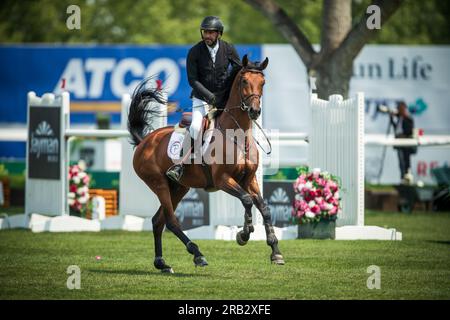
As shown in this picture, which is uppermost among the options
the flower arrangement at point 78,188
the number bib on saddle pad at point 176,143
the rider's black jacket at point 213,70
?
the rider's black jacket at point 213,70

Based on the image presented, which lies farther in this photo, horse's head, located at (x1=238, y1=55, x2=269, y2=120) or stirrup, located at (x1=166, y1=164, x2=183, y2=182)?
stirrup, located at (x1=166, y1=164, x2=183, y2=182)

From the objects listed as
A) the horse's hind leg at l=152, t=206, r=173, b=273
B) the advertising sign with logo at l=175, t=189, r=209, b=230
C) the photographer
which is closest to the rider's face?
the horse's hind leg at l=152, t=206, r=173, b=273

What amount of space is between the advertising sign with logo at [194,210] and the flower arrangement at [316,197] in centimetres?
192

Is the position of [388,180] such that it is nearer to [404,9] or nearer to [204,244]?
[204,244]

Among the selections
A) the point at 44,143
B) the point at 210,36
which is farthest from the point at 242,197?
the point at 44,143

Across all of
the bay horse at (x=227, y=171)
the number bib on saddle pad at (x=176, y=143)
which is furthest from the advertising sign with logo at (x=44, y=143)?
the number bib on saddle pad at (x=176, y=143)

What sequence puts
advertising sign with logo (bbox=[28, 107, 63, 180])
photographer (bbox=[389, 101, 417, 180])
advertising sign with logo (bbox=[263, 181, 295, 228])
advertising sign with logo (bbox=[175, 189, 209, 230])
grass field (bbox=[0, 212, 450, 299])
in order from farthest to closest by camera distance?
photographer (bbox=[389, 101, 417, 180]) < advertising sign with logo (bbox=[28, 107, 63, 180]) < advertising sign with logo (bbox=[175, 189, 209, 230]) < advertising sign with logo (bbox=[263, 181, 295, 228]) < grass field (bbox=[0, 212, 450, 299])

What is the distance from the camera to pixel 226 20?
49.6 m

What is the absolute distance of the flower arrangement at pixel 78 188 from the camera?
17.6 meters

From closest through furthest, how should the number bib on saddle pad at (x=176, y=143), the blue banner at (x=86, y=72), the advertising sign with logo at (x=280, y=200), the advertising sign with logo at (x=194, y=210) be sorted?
1. the number bib on saddle pad at (x=176, y=143)
2. the advertising sign with logo at (x=280, y=200)
3. the advertising sign with logo at (x=194, y=210)
4. the blue banner at (x=86, y=72)

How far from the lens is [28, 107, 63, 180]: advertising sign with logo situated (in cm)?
1689

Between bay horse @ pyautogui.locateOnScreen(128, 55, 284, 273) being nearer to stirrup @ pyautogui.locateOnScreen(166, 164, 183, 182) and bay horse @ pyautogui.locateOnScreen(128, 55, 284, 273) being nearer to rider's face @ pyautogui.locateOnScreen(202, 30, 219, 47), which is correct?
stirrup @ pyautogui.locateOnScreen(166, 164, 183, 182)

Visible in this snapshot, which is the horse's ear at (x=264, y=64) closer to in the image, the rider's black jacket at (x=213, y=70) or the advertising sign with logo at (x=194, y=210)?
the rider's black jacket at (x=213, y=70)

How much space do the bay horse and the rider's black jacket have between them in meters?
0.23
